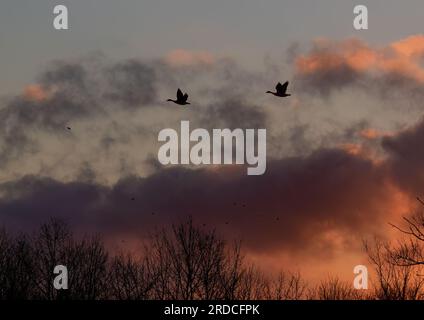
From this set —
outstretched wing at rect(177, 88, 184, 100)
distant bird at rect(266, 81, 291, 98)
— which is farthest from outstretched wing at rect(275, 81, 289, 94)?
outstretched wing at rect(177, 88, 184, 100)

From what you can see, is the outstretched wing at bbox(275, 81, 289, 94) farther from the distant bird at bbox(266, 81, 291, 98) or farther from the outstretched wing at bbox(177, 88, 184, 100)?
the outstretched wing at bbox(177, 88, 184, 100)

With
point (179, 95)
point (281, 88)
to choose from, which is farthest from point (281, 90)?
point (179, 95)

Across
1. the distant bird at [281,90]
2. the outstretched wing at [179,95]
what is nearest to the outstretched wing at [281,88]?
the distant bird at [281,90]

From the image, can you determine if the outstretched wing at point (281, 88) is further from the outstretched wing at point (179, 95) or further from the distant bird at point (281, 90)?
the outstretched wing at point (179, 95)

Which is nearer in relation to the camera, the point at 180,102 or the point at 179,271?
the point at 180,102

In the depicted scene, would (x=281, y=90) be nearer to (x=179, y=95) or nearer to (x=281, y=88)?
(x=281, y=88)
